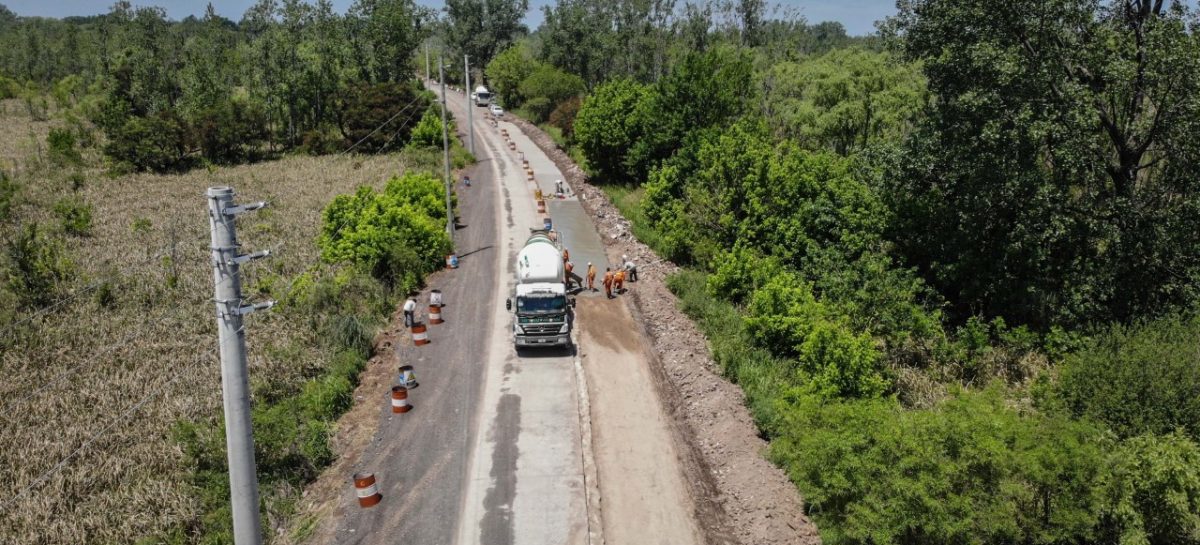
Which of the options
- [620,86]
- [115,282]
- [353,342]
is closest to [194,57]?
[620,86]

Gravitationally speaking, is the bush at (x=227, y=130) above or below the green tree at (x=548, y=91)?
below

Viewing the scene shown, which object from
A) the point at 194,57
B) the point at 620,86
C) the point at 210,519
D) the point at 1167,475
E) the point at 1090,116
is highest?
the point at 194,57

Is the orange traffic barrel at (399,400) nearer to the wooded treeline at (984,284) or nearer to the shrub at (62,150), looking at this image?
the wooded treeline at (984,284)

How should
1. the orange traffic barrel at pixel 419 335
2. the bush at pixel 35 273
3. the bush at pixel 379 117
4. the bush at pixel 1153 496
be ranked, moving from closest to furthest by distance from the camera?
the bush at pixel 1153 496
the bush at pixel 35 273
the orange traffic barrel at pixel 419 335
the bush at pixel 379 117

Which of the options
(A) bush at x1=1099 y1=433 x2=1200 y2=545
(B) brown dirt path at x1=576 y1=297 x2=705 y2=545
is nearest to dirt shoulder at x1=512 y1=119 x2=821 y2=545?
(B) brown dirt path at x1=576 y1=297 x2=705 y2=545

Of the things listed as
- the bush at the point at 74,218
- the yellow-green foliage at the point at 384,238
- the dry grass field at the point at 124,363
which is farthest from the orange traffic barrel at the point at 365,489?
the bush at the point at 74,218

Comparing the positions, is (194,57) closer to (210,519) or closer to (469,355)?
(469,355)
